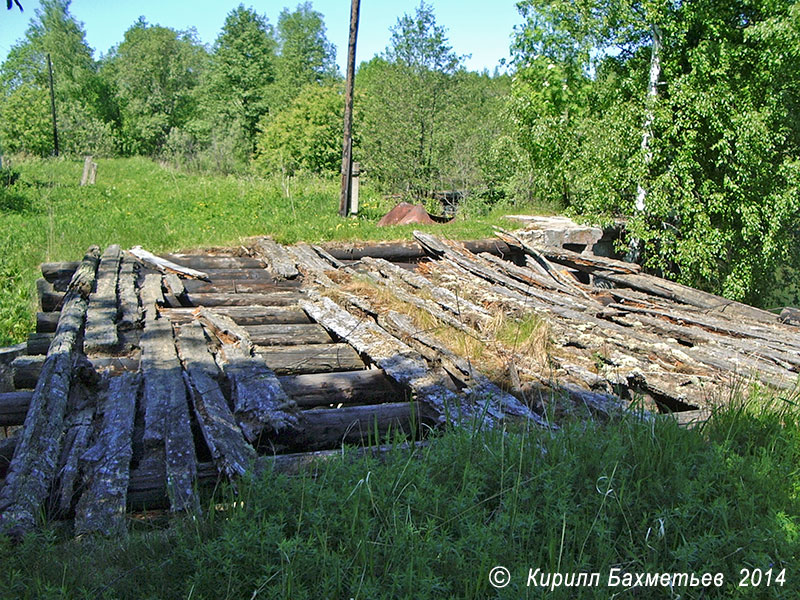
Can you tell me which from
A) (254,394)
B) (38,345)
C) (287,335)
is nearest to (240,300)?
(287,335)

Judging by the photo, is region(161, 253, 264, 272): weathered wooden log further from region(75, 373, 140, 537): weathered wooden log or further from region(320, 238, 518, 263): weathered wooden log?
region(75, 373, 140, 537): weathered wooden log

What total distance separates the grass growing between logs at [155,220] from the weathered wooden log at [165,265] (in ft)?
2.32

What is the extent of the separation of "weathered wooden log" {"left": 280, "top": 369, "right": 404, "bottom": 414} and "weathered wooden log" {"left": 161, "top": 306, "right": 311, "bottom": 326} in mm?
1632

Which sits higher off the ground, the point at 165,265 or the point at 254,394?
the point at 165,265

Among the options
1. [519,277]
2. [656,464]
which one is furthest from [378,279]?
[656,464]

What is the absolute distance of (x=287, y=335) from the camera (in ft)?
19.5

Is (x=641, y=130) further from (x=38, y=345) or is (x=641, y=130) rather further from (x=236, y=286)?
(x=38, y=345)

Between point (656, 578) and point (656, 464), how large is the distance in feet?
2.61

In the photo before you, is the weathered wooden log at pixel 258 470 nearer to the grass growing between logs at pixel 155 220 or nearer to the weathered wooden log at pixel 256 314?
the weathered wooden log at pixel 256 314

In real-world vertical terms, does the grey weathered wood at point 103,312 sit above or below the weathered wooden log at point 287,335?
above

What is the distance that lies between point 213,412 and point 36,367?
1.69 meters

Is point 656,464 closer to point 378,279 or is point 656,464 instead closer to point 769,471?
point 769,471

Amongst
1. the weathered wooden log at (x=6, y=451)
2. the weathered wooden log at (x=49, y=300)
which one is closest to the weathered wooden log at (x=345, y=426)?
the weathered wooden log at (x=6, y=451)

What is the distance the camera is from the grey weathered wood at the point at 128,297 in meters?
5.59
